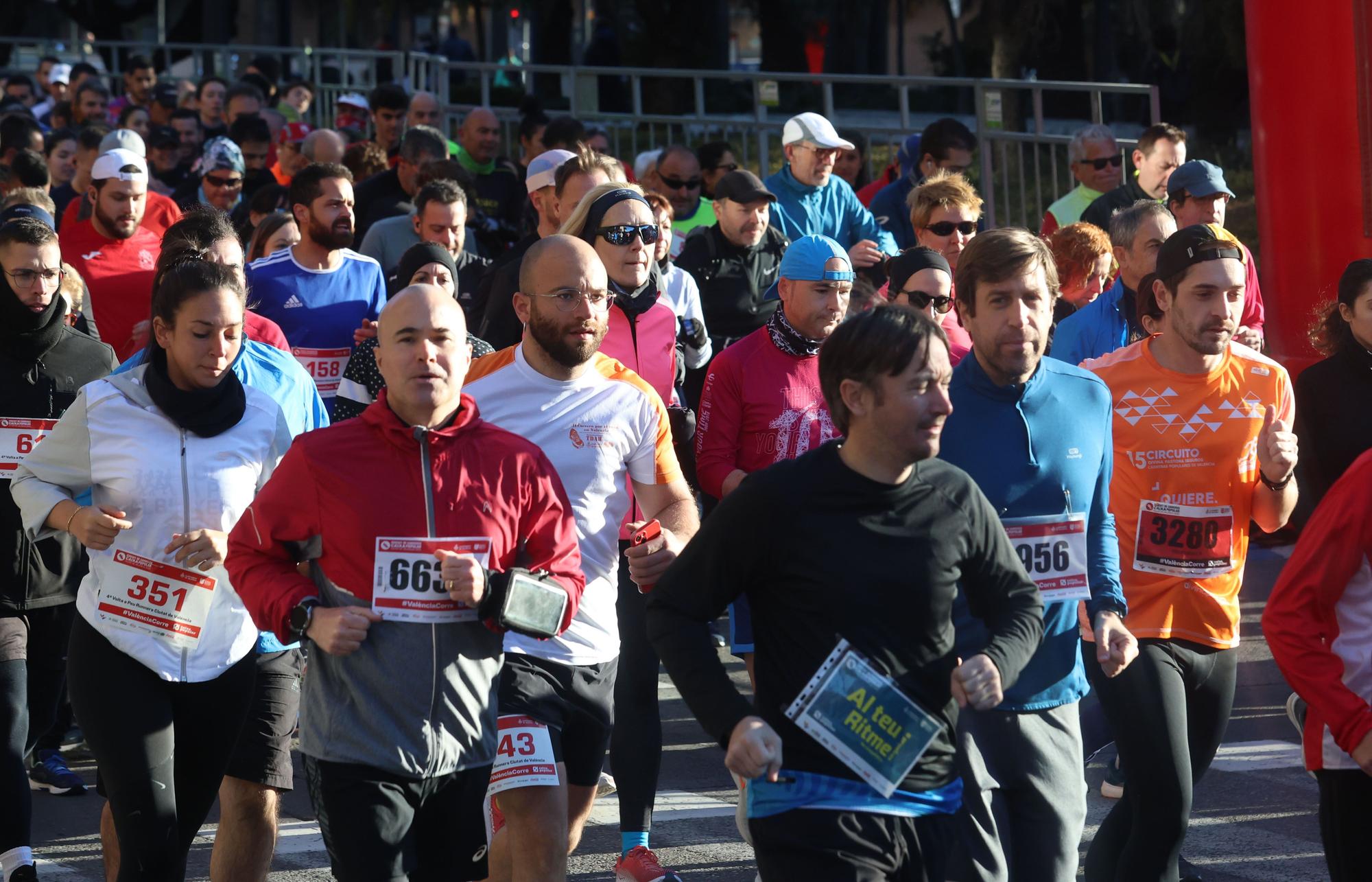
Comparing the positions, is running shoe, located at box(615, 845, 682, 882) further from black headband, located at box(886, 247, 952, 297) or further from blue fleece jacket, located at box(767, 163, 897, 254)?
blue fleece jacket, located at box(767, 163, 897, 254)

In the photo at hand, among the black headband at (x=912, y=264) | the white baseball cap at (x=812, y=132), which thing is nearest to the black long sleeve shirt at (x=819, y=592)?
the black headband at (x=912, y=264)

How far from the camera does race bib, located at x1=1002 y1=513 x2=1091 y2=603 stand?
454cm

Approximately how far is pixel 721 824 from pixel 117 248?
4421 millimetres

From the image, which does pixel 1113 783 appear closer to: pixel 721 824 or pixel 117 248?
pixel 721 824

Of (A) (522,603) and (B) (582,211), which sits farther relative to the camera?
(B) (582,211)

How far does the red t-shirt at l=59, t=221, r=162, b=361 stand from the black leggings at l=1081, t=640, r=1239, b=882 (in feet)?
17.1

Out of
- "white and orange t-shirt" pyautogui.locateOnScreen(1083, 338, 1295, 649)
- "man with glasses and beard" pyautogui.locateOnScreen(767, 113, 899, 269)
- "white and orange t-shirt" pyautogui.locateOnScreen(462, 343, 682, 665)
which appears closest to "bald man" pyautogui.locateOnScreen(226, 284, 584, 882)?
"white and orange t-shirt" pyautogui.locateOnScreen(462, 343, 682, 665)

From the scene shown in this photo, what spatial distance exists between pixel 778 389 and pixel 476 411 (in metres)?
1.86

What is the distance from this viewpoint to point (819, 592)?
365 centimetres

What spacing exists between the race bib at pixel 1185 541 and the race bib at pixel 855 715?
1764 mm

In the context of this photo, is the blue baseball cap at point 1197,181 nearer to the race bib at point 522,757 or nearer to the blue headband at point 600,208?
the blue headband at point 600,208

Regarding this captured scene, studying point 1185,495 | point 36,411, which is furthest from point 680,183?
point 1185,495

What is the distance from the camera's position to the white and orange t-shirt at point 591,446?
5.09 metres

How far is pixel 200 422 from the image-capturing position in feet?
16.1
